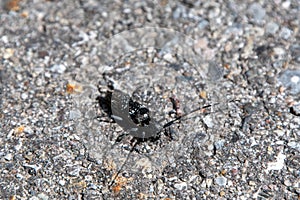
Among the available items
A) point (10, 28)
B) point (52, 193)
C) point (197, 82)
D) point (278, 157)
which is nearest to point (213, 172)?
point (278, 157)

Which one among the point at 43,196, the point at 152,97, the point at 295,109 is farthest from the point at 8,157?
the point at 295,109

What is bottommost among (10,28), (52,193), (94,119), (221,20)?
(52,193)

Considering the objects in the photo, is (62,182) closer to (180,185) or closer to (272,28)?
(180,185)

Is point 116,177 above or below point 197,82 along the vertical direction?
below

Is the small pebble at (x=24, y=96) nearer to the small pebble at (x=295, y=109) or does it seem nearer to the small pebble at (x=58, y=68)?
the small pebble at (x=58, y=68)

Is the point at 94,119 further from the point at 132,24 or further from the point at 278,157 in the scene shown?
the point at 278,157

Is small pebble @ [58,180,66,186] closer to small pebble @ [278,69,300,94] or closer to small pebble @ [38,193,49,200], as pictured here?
small pebble @ [38,193,49,200]

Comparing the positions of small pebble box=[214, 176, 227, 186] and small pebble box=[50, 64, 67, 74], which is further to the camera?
small pebble box=[50, 64, 67, 74]

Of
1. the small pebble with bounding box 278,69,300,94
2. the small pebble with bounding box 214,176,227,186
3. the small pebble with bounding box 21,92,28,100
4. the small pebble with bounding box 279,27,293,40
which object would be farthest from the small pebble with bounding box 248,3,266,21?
the small pebble with bounding box 21,92,28,100

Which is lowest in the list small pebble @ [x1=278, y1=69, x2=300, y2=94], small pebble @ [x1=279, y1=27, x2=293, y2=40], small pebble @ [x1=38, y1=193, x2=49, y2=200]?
small pebble @ [x1=38, y1=193, x2=49, y2=200]
